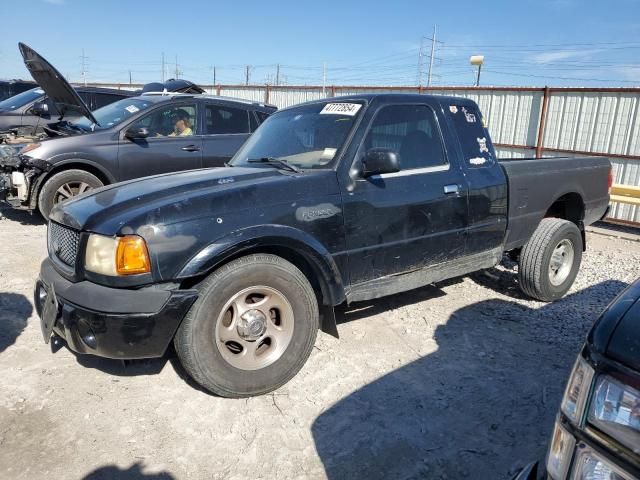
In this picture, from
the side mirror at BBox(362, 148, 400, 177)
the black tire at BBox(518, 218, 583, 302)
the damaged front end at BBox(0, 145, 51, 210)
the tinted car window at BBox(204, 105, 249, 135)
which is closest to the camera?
the side mirror at BBox(362, 148, 400, 177)

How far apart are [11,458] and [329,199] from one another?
2272mm

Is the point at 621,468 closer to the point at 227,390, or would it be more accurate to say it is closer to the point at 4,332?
the point at 227,390

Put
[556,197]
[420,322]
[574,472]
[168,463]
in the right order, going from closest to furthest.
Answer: [574,472], [168,463], [420,322], [556,197]

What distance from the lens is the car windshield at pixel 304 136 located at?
143 inches

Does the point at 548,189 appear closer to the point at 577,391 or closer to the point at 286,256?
the point at 286,256

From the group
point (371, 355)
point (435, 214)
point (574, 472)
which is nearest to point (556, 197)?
point (435, 214)

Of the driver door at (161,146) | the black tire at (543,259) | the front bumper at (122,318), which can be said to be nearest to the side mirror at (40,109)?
the driver door at (161,146)

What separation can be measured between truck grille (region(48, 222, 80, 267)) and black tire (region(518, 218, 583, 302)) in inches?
150

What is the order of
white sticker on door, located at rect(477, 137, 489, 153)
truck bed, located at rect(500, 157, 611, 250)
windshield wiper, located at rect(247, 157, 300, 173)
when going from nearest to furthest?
windshield wiper, located at rect(247, 157, 300, 173), white sticker on door, located at rect(477, 137, 489, 153), truck bed, located at rect(500, 157, 611, 250)

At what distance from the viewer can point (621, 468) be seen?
47.4 inches

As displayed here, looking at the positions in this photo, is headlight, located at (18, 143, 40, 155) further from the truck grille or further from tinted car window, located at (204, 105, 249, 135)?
the truck grille

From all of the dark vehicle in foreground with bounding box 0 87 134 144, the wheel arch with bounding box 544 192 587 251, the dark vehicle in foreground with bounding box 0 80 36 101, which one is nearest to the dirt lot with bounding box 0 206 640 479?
the wheel arch with bounding box 544 192 587 251

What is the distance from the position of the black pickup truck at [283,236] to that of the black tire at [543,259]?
0.10 feet

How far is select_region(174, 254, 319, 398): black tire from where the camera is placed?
2.85m
